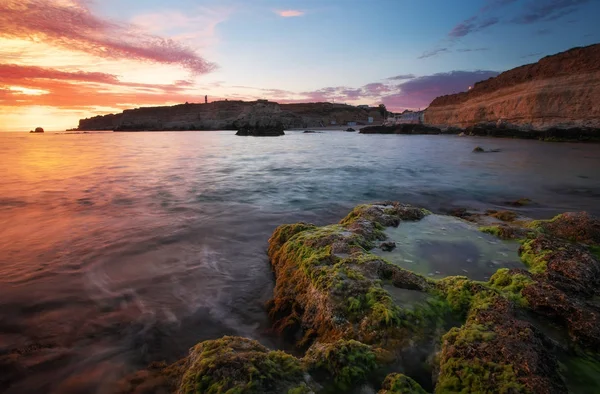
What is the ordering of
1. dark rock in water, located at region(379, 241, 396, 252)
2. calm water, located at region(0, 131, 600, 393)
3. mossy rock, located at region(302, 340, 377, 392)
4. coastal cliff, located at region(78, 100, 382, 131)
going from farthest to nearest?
coastal cliff, located at region(78, 100, 382, 131)
dark rock in water, located at region(379, 241, 396, 252)
calm water, located at region(0, 131, 600, 393)
mossy rock, located at region(302, 340, 377, 392)

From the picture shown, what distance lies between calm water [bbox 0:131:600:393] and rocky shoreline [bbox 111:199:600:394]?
26.5 inches

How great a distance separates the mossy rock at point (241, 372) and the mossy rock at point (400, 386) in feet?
1.97

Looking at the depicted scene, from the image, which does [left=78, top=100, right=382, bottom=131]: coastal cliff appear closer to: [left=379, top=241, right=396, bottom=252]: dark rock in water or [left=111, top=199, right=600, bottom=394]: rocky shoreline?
[left=379, top=241, right=396, bottom=252]: dark rock in water

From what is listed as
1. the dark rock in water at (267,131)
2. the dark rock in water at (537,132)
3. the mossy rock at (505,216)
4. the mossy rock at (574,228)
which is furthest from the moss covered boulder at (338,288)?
the dark rock in water at (267,131)

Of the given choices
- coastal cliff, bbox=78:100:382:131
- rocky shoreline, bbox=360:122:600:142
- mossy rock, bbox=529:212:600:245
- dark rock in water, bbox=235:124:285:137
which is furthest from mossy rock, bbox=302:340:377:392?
coastal cliff, bbox=78:100:382:131

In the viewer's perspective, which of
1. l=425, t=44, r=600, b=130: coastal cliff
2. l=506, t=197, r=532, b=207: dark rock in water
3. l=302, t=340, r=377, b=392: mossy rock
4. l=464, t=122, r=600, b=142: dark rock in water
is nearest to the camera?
l=302, t=340, r=377, b=392: mossy rock

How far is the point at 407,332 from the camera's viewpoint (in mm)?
2861

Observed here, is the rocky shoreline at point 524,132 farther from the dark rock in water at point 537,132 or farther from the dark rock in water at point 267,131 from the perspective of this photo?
the dark rock in water at point 267,131

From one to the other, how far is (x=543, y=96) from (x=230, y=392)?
45600 millimetres

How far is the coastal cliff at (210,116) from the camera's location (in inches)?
5074

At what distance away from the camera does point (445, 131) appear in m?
58.5

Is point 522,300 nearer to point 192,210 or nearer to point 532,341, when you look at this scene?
point 532,341

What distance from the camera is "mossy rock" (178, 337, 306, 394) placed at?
2.12 metres

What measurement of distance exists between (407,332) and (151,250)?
5.40 meters
